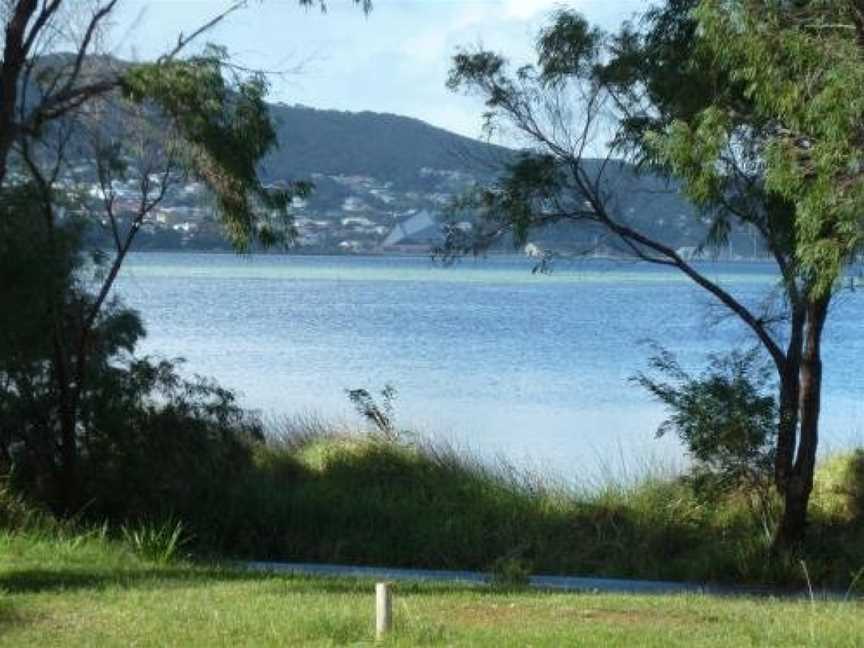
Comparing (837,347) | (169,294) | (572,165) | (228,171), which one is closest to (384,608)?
(228,171)

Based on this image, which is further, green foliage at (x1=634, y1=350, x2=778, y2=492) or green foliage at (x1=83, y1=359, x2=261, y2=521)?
green foliage at (x1=83, y1=359, x2=261, y2=521)

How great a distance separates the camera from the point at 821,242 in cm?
1138

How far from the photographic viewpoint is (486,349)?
42.7 metres

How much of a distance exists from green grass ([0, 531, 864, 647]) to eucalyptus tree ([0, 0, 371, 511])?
4910 millimetres

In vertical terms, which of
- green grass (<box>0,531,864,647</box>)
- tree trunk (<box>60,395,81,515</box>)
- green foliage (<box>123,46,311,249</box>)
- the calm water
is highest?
green foliage (<box>123,46,311,249</box>)

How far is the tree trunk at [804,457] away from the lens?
17094 millimetres

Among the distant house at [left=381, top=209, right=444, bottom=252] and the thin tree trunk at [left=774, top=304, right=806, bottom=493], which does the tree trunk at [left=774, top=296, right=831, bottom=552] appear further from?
the distant house at [left=381, top=209, right=444, bottom=252]

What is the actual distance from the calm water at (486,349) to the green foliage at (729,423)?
1141mm

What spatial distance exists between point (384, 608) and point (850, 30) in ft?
19.3

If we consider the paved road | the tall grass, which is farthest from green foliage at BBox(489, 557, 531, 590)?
the tall grass

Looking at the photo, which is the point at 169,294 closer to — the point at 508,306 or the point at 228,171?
the point at 508,306

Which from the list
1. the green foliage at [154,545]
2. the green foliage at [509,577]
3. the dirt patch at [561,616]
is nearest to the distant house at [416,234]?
the green foliage at [509,577]

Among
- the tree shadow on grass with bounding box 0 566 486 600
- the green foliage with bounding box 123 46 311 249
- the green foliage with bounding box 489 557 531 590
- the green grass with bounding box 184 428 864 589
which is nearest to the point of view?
the tree shadow on grass with bounding box 0 566 486 600

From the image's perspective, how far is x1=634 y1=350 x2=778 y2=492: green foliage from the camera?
17.4 meters
